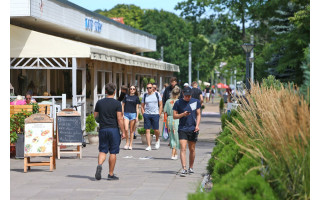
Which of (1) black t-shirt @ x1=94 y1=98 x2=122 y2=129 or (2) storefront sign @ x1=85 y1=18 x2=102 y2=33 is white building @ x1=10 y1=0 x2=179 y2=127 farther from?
(1) black t-shirt @ x1=94 y1=98 x2=122 y2=129

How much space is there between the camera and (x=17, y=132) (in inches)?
535

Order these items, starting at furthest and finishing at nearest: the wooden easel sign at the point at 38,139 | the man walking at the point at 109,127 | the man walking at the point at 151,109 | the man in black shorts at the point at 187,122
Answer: the man walking at the point at 151,109 < the wooden easel sign at the point at 38,139 < the man in black shorts at the point at 187,122 < the man walking at the point at 109,127

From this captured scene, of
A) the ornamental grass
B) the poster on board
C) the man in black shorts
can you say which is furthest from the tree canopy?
the poster on board

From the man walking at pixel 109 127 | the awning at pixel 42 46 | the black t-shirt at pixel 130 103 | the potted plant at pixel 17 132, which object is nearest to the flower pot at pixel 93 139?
the black t-shirt at pixel 130 103

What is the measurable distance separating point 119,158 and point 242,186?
29.4ft

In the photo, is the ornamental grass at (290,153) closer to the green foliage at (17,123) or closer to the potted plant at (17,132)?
the potted plant at (17,132)

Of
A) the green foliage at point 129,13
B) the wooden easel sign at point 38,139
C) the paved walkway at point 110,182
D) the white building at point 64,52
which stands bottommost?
the paved walkway at point 110,182

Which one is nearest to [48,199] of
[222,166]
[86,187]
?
[86,187]

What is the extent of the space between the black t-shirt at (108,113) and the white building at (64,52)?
8639mm

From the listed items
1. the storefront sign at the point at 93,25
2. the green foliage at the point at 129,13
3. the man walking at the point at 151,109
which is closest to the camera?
the man walking at the point at 151,109

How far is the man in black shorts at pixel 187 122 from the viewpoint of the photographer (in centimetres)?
1088

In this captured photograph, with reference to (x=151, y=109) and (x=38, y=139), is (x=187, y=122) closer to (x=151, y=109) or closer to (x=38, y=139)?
(x=38, y=139)

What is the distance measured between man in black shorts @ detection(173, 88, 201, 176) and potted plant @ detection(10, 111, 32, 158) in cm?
441

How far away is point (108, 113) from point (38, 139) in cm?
196
